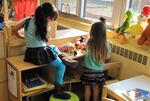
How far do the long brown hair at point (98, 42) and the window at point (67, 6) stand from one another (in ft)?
3.32

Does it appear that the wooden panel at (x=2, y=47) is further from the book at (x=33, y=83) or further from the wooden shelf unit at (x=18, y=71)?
the book at (x=33, y=83)

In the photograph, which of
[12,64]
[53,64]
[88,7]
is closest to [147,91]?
[53,64]

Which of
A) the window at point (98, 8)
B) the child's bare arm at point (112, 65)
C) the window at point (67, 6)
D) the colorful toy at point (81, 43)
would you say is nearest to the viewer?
the child's bare arm at point (112, 65)

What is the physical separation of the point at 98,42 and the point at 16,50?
71cm

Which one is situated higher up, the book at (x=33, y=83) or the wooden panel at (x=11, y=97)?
the book at (x=33, y=83)

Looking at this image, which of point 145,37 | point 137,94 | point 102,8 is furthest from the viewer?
point 102,8

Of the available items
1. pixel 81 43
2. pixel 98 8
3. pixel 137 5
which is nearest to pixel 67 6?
pixel 98 8

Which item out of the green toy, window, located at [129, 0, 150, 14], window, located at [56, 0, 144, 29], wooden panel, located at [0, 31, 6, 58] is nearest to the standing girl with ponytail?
wooden panel, located at [0, 31, 6, 58]

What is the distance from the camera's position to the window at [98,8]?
2.42m

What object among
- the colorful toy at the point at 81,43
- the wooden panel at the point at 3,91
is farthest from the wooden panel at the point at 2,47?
the colorful toy at the point at 81,43

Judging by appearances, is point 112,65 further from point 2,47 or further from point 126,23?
point 2,47

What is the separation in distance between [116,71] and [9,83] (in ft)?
3.27

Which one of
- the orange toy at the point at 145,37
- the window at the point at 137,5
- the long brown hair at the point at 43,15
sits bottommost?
the orange toy at the point at 145,37

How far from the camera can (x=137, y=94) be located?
146cm
